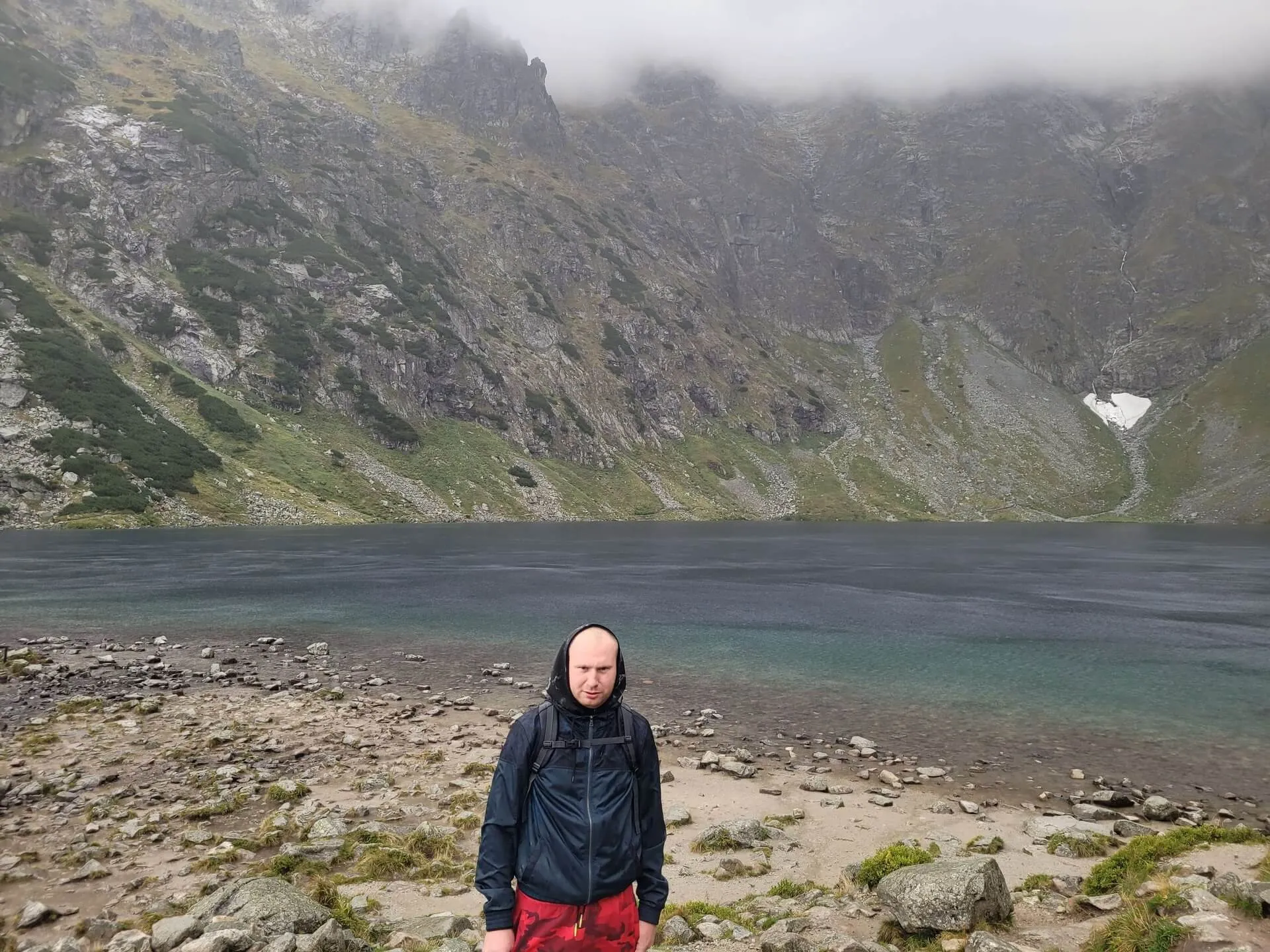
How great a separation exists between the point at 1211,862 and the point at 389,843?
48.9 ft

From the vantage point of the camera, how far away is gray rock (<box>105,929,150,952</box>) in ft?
33.1

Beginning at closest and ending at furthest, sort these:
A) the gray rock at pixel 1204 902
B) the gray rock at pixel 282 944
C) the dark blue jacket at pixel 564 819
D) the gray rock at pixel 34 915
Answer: the dark blue jacket at pixel 564 819 → the gray rock at pixel 1204 902 → the gray rock at pixel 282 944 → the gray rock at pixel 34 915

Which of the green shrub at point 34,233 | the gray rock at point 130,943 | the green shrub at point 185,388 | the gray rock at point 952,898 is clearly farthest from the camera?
the green shrub at point 34,233

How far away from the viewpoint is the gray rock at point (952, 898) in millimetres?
10281

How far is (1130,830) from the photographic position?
15688 mm

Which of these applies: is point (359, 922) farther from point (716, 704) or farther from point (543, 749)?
point (716, 704)

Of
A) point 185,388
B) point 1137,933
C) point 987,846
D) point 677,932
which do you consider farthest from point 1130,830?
point 185,388

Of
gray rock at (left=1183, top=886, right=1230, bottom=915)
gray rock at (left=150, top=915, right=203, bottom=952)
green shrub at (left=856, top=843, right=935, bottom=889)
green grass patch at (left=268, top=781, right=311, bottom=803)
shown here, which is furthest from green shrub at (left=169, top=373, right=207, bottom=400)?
gray rock at (left=1183, top=886, right=1230, bottom=915)

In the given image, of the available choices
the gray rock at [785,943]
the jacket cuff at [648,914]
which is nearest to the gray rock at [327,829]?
the gray rock at [785,943]

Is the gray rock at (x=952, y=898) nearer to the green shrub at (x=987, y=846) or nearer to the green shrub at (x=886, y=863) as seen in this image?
the green shrub at (x=886, y=863)

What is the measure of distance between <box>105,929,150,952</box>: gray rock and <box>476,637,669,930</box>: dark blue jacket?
25.4 feet

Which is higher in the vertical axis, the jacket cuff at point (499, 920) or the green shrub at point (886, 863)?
the jacket cuff at point (499, 920)

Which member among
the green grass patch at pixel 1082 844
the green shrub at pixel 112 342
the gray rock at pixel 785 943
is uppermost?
the green shrub at pixel 112 342

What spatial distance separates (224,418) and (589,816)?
13373 cm
